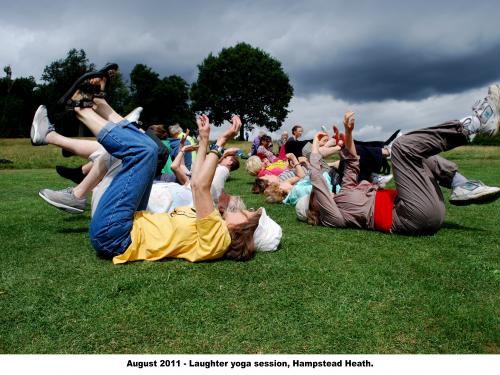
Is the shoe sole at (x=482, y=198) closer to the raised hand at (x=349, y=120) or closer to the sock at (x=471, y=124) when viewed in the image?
the sock at (x=471, y=124)

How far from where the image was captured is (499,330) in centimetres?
303

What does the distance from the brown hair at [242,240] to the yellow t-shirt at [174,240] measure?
8cm

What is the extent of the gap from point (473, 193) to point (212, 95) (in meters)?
66.3

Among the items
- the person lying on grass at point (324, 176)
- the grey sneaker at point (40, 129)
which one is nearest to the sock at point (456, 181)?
the person lying on grass at point (324, 176)

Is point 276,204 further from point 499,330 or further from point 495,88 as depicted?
point 499,330

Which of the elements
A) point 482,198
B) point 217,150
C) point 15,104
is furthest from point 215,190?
point 15,104

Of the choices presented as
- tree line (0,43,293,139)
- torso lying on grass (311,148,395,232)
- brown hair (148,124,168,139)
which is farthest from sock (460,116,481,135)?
tree line (0,43,293,139)

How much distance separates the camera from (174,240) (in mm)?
4602

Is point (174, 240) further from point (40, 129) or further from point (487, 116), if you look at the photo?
point (487, 116)

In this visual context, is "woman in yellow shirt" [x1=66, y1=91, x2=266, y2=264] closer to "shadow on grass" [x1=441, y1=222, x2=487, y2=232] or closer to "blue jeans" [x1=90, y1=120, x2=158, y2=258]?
"blue jeans" [x1=90, y1=120, x2=158, y2=258]

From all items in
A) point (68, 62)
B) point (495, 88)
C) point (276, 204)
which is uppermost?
point (68, 62)

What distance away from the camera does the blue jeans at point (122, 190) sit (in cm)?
454
